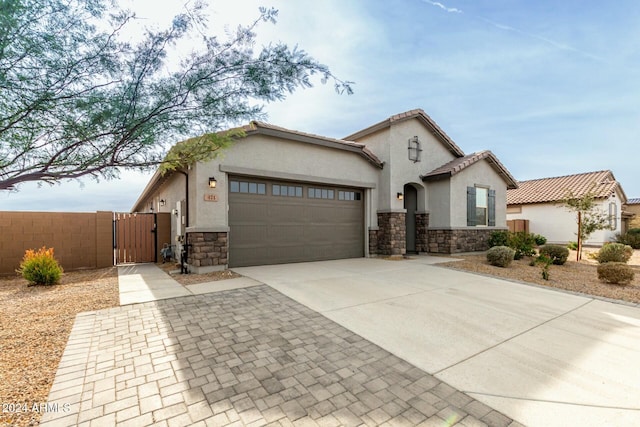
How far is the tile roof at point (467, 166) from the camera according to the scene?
11.7 m

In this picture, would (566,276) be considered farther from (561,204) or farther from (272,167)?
(561,204)

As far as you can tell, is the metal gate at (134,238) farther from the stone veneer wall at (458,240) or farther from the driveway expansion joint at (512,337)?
the stone veneer wall at (458,240)

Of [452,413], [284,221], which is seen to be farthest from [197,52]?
[284,221]

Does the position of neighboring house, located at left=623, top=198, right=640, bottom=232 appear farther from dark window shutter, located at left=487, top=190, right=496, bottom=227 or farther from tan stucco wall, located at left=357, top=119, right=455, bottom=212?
tan stucco wall, located at left=357, top=119, right=455, bottom=212

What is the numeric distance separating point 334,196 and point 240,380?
8.12 m

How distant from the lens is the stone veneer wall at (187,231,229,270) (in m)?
7.36

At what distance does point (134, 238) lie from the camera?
10.0m

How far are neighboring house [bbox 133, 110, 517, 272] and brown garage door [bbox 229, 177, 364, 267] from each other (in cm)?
3

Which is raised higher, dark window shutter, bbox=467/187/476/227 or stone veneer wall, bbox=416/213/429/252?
dark window shutter, bbox=467/187/476/227

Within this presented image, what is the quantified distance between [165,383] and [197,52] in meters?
3.76

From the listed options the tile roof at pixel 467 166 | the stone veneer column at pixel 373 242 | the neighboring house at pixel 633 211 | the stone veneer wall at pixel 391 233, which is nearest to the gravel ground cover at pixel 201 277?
the stone veneer column at pixel 373 242

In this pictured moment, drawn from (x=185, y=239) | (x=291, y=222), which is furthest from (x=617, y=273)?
(x=185, y=239)

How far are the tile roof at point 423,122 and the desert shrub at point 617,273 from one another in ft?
24.7

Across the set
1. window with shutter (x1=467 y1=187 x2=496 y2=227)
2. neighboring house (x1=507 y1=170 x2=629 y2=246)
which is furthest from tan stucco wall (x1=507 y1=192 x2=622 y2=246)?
window with shutter (x1=467 y1=187 x2=496 y2=227)
